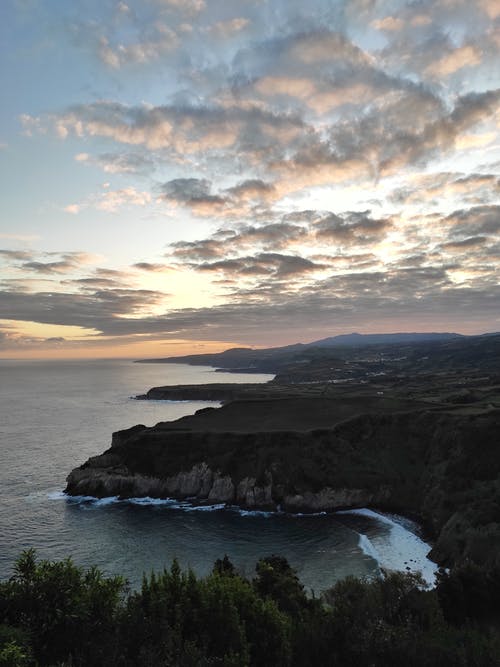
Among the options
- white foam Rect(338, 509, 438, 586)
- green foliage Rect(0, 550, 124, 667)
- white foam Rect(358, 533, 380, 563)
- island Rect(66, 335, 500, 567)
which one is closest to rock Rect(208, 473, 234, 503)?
island Rect(66, 335, 500, 567)

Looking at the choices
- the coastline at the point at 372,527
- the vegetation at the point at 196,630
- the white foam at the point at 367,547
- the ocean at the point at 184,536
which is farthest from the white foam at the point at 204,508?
the vegetation at the point at 196,630

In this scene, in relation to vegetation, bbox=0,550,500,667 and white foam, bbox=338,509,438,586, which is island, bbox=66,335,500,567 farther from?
vegetation, bbox=0,550,500,667

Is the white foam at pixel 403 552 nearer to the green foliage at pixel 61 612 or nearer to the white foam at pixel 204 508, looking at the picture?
the white foam at pixel 204 508

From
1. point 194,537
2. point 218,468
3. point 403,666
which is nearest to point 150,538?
point 194,537

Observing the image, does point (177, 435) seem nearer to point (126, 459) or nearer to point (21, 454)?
point (126, 459)

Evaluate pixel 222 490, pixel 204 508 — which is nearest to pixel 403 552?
pixel 204 508

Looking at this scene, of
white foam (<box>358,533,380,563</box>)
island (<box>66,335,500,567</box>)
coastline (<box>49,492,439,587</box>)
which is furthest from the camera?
island (<box>66,335,500,567</box>)
